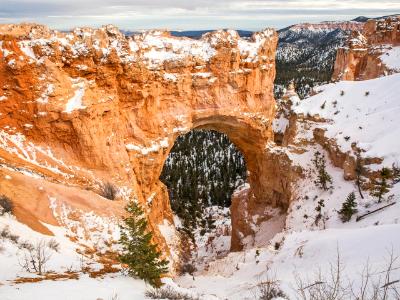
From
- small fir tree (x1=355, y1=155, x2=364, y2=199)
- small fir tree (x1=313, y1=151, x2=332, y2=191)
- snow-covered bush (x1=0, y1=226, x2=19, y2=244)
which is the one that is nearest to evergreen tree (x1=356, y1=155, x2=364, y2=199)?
small fir tree (x1=355, y1=155, x2=364, y2=199)

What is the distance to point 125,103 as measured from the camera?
24.0 metres

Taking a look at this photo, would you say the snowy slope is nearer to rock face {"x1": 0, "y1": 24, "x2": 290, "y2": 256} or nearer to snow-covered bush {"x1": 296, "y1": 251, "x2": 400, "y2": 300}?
rock face {"x1": 0, "y1": 24, "x2": 290, "y2": 256}

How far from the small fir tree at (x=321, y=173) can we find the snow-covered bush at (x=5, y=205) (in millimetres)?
16359

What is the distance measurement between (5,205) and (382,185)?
52.0 feet

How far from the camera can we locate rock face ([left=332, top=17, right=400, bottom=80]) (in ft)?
169

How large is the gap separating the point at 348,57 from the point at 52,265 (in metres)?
52.2

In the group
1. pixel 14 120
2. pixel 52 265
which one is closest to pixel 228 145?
pixel 14 120

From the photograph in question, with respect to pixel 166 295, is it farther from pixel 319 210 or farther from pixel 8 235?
pixel 319 210

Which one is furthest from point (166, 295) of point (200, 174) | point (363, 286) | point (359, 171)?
point (200, 174)

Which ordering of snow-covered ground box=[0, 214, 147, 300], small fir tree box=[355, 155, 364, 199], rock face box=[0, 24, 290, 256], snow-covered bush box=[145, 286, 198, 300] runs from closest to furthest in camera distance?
snow-covered ground box=[0, 214, 147, 300], snow-covered bush box=[145, 286, 198, 300], rock face box=[0, 24, 290, 256], small fir tree box=[355, 155, 364, 199]

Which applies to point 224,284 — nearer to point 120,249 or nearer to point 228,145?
point 120,249

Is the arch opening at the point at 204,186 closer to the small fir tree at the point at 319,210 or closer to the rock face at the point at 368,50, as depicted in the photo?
the small fir tree at the point at 319,210

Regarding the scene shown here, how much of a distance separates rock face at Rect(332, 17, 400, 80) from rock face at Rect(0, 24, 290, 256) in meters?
27.7

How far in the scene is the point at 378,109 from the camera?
939 inches
